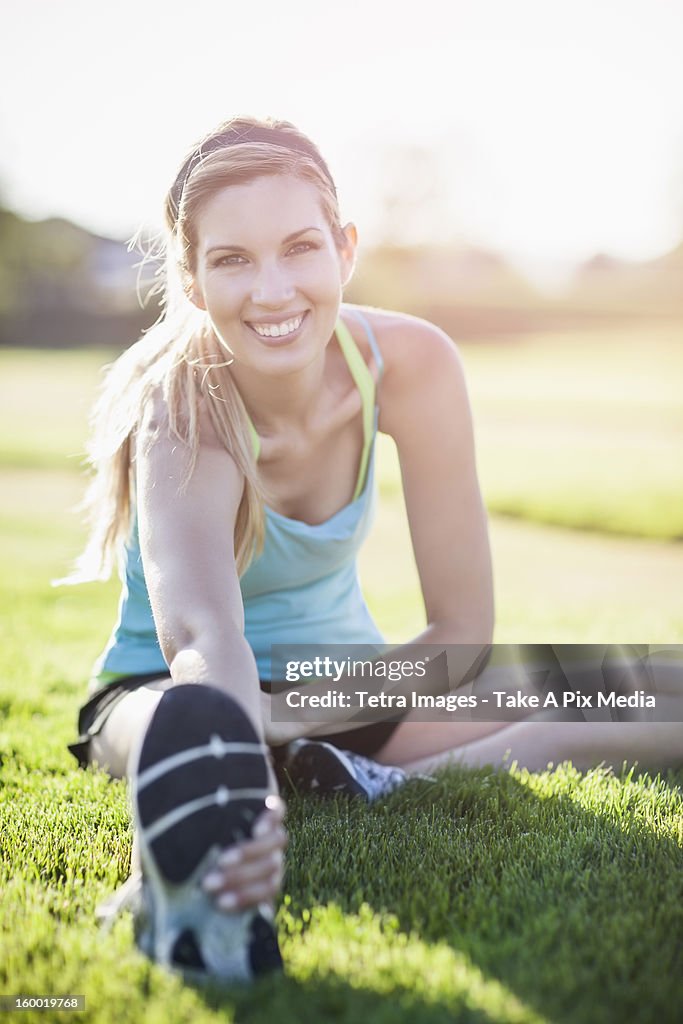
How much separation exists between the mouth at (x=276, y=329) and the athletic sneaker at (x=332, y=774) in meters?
1.01

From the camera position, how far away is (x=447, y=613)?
9.28 feet

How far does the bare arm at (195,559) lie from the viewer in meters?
1.88

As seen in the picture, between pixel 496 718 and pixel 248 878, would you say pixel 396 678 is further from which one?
pixel 248 878

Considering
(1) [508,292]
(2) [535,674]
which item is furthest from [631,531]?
(1) [508,292]

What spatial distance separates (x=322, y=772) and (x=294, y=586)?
0.57m

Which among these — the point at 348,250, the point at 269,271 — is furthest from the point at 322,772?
the point at 348,250

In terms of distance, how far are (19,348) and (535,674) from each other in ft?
107

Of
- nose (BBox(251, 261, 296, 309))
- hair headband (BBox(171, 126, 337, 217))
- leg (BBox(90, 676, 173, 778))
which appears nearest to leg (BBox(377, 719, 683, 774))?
leg (BBox(90, 676, 173, 778))

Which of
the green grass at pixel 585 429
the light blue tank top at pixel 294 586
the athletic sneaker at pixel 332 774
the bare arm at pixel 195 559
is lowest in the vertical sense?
the green grass at pixel 585 429

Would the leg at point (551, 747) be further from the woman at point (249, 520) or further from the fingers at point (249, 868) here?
the fingers at point (249, 868)

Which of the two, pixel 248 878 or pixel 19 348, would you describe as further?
pixel 19 348

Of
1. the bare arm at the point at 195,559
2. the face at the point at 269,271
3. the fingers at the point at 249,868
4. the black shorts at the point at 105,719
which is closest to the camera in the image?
the fingers at the point at 249,868

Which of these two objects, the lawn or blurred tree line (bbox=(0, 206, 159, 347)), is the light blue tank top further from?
blurred tree line (bbox=(0, 206, 159, 347))

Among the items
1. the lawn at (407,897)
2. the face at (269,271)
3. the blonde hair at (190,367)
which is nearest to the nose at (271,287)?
the face at (269,271)
